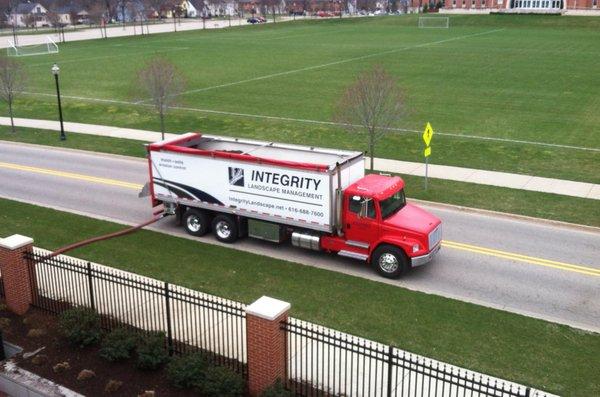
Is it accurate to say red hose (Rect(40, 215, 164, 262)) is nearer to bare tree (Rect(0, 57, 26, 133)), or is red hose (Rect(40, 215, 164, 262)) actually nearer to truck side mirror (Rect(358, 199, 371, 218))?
truck side mirror (Rect(358, 199, 371, 218))

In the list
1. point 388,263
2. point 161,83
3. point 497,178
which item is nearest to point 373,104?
point 497,178

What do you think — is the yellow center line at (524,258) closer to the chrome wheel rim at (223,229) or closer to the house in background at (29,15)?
the chrome wheel rim at (223,229)

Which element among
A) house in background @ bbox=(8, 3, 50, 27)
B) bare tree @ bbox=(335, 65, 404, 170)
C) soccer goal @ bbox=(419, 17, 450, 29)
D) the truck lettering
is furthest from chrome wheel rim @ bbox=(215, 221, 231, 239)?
house in background @ bbox=(8, 3, 50, 27)

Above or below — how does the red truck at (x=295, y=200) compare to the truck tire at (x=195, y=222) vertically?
above

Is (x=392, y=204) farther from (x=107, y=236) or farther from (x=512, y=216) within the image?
A: (x=107, y=236)

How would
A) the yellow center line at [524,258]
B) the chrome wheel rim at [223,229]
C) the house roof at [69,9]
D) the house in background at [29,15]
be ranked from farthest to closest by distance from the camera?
the house roof at [69,9], the house in background at [29,15], the chrome wheel rim at [223,229], the yellow center line at [524,258]

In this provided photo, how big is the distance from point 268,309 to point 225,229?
28.6 ft

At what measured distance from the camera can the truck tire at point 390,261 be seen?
1692cm

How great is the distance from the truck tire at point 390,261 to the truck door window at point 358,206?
92 cm

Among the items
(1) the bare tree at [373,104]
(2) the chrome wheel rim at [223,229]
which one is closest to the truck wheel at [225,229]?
(2) the chrome wheel rim at [223,229]

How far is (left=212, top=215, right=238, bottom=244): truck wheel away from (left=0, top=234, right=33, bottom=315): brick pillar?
6.25m

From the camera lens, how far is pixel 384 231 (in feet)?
56.3

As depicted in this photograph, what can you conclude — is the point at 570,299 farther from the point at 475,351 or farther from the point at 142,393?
the point at 142,393

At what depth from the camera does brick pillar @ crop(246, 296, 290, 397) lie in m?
11.2
